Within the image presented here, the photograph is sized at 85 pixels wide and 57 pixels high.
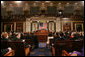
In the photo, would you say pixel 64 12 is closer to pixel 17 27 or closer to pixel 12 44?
pixel 17 27

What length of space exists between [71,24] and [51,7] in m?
3.92

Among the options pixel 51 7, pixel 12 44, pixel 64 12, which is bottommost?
pixel 12 44

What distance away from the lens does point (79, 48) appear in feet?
11.7

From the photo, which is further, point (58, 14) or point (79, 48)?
point (58, 14)

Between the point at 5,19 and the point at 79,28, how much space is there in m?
11.1

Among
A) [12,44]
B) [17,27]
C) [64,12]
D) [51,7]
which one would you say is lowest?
[12,44]

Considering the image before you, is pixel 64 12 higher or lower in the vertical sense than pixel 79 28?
higher

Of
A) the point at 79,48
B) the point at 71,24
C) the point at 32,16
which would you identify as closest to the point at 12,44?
the point at 79,48

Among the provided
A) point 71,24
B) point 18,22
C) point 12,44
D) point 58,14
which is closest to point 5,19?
point 18,22

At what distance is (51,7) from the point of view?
13453mm

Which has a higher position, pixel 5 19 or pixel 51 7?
pixel 51 7

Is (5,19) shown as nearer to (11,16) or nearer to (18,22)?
(11,16)

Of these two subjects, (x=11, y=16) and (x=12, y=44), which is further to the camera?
(x=11, y=16)

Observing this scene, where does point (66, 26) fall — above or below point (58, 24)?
below
